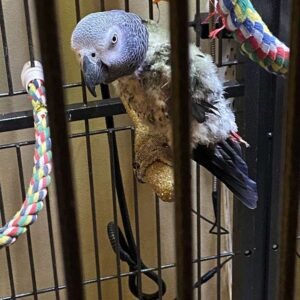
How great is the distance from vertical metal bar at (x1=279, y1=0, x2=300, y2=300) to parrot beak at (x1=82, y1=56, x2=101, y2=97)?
649 millimetres

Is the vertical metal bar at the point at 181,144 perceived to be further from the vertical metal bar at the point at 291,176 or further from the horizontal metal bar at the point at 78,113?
the horizontal metal bar at the point at 78,113

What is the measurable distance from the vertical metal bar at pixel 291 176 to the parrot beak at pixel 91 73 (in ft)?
2.13

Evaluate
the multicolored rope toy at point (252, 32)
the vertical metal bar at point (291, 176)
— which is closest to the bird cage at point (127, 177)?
the multicolored rope toy at point (252, 32)

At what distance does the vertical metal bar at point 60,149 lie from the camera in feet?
0.94

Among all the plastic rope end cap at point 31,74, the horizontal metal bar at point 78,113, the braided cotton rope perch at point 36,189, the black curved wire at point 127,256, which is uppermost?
the plastic rope end cap at point 31,74

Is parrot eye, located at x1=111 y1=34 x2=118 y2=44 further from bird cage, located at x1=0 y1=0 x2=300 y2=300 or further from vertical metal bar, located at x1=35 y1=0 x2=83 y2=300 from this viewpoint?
vertical metal bar, located at x1=35 y1=0 x2=83 y2=300

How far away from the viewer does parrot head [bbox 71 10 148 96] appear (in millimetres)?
1008

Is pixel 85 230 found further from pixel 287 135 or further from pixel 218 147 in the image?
pixel 287 135

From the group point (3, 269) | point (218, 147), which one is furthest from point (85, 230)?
point (218, 147)

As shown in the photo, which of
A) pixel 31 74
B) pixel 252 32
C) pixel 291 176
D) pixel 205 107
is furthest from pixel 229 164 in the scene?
pixel 291 176

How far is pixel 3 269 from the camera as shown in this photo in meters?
1.51

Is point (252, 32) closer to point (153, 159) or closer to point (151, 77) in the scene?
point (151, 77)

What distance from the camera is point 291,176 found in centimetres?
34

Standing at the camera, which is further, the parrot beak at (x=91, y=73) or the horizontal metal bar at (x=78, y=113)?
the horizontal metal bar at (x=78, y=113)
